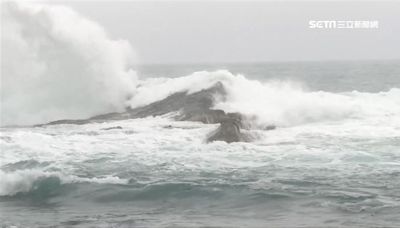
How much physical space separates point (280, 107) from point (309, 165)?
8289 millimetres

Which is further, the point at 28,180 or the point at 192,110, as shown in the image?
the point at 192,110

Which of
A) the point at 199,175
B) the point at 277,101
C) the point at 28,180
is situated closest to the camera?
the point at 28,180

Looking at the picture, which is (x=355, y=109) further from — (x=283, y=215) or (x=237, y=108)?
(x=283, y=215)

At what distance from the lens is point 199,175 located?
11.0 meters

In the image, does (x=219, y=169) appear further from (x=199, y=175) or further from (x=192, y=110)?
(x=192, y=110)

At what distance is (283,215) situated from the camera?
8422 mm

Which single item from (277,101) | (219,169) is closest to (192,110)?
(277,101)

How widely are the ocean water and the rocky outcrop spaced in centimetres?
66

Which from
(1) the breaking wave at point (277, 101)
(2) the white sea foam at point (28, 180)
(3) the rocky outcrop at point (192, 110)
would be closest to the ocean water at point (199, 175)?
(2) the white sea foam at point (28, 180)

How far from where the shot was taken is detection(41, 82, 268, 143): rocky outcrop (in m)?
16.7

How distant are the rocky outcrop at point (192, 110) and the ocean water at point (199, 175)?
0.66 metres

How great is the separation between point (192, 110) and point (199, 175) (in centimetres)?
832

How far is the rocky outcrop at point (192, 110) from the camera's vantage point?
16.7 m

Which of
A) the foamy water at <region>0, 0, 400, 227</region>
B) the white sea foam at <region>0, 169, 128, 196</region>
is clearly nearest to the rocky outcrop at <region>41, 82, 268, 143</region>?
the foamy water at <region>0, 0, 400, 227</region>
